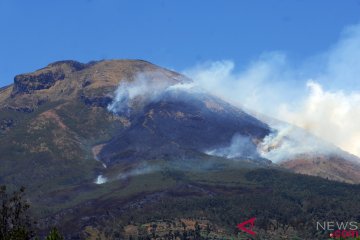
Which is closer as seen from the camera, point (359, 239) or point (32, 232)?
point (32, 232)

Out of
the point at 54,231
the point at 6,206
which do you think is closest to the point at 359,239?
the point at 54,231

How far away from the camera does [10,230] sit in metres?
108

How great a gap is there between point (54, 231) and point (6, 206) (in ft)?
29.7

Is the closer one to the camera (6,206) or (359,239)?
(6,206)

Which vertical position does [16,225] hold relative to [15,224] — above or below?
below

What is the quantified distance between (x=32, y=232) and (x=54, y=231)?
673cm

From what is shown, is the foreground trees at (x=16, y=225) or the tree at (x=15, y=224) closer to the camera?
the tree at (x=15, y=224)

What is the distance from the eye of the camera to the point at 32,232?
10538 cm

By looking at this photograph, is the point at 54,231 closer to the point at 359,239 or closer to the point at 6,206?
the point at 6,206

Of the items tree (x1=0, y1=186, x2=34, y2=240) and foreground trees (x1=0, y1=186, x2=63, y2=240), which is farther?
foreground trees (x1=0, y1=186, x2=63, y2=240)

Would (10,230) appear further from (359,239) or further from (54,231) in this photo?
(359,239)

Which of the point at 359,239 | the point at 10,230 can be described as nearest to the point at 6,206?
the point at 10,230

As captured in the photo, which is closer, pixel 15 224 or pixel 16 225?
pixel 15 224

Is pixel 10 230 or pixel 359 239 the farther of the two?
pixel 359 239
